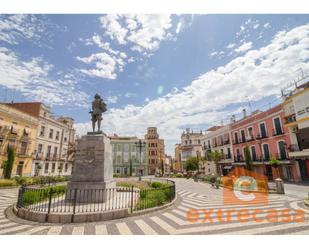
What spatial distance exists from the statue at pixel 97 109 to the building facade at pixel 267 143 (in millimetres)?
19946

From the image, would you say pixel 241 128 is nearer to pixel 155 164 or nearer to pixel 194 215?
pixel 194 215

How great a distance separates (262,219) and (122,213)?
18.0 ft

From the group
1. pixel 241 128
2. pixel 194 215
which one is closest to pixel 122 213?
pixel 194 215

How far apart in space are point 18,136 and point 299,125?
3484 centimetres

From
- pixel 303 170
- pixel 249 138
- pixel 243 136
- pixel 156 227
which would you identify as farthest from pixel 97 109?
pixel 243 136

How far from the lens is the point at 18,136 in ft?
77.1

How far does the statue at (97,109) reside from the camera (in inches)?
423

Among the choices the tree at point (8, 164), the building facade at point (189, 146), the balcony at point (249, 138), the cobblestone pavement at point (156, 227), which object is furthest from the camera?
the building facade at point (189, 146)

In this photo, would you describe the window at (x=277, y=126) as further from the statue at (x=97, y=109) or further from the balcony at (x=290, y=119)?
the statue at (x=97, y=109)

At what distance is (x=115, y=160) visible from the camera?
163ft

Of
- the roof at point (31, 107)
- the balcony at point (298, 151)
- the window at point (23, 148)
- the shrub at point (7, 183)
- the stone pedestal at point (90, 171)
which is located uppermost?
the roof at point (31, 107)

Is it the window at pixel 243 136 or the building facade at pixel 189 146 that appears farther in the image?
the building facade at pixel 189 146

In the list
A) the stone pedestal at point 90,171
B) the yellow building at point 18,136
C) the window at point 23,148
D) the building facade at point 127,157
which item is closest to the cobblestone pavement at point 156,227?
the stone pedestal at point 90,171

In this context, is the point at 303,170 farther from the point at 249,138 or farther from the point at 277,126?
the point at 249,138
